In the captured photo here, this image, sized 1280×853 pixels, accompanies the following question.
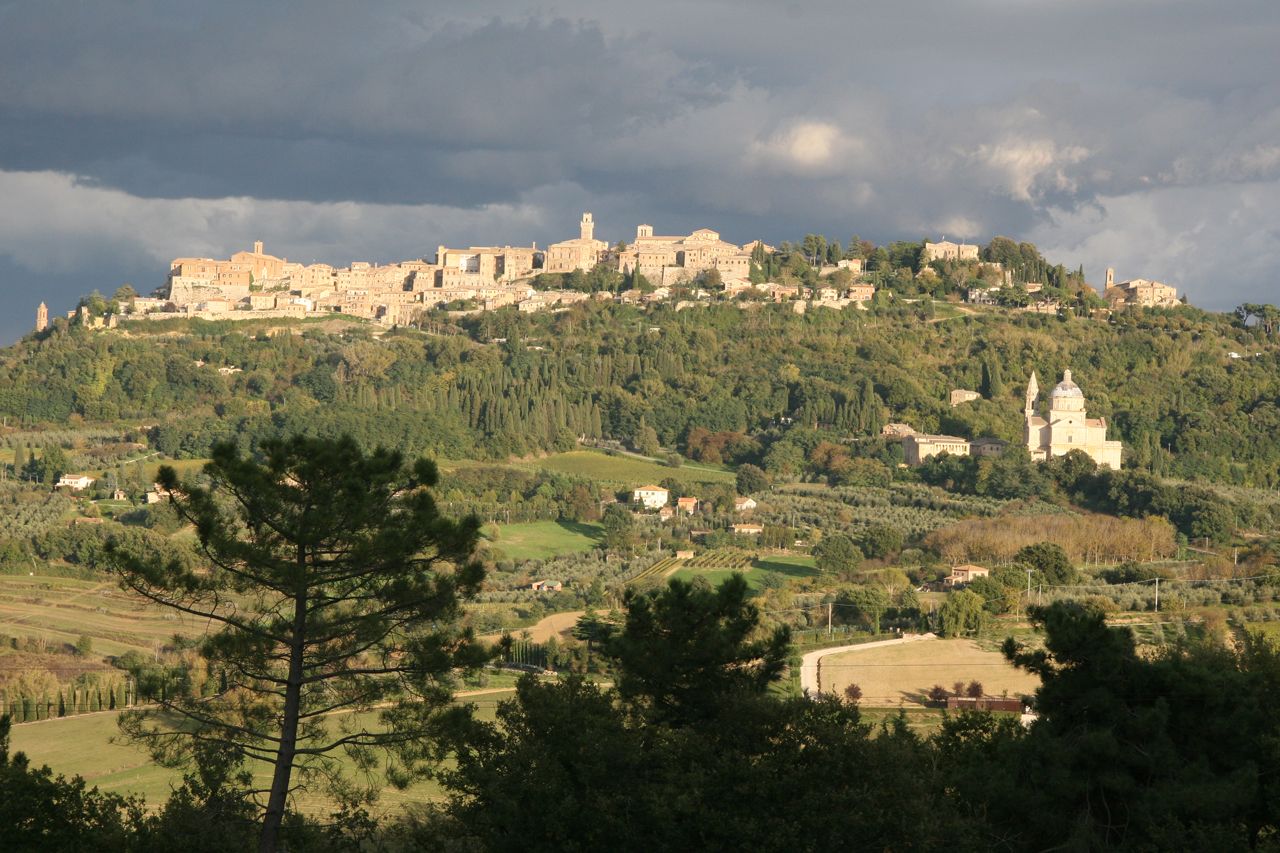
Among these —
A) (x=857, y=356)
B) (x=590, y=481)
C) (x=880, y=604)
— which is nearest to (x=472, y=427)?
(x=590, y=481)

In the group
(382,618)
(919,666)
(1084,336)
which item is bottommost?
(919,666)

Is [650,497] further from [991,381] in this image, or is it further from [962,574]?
[991,381]

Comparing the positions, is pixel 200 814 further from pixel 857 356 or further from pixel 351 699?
pixel 857 356

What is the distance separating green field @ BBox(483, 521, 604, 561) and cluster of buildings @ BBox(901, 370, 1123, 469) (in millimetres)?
20479

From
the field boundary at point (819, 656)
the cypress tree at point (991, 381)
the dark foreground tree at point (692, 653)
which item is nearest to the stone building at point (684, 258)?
the cypress tree at point (991, 381)

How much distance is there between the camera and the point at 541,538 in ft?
193

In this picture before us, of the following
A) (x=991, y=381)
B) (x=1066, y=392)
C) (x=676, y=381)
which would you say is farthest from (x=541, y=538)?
(x=991, y=381)

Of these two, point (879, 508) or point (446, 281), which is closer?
point (879, 508)

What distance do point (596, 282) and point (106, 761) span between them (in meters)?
80.8

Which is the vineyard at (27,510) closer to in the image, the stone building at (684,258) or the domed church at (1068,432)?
the domed church at (1068,432)

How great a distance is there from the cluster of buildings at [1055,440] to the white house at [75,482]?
35.9 m

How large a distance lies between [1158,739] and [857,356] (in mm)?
75043

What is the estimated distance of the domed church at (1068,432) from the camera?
73.9 meters

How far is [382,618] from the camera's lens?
16.8 metres
